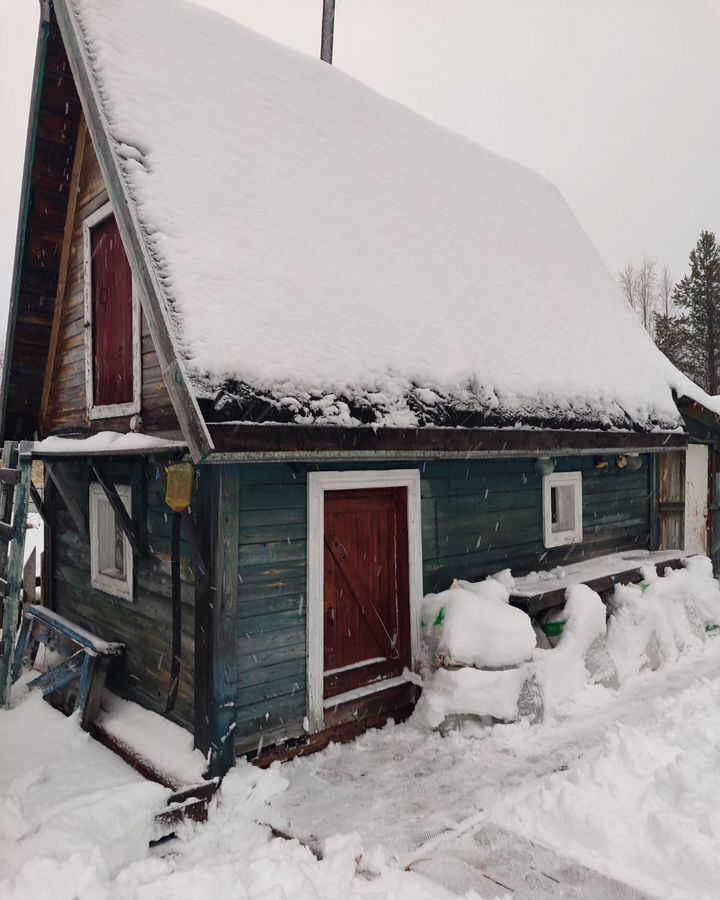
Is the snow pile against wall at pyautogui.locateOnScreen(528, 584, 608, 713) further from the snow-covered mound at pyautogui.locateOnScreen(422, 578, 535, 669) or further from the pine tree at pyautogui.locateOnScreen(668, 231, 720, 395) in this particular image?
the pine tree at pyautogui.locateOnScreen(668, 231, 720, 395)

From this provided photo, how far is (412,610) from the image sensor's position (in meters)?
6.26

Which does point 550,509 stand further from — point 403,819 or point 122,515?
point 122,515

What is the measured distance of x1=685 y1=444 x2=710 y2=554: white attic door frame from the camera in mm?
11961

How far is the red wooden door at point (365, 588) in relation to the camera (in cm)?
587

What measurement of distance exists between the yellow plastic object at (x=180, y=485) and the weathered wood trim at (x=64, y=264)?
3.79 metres

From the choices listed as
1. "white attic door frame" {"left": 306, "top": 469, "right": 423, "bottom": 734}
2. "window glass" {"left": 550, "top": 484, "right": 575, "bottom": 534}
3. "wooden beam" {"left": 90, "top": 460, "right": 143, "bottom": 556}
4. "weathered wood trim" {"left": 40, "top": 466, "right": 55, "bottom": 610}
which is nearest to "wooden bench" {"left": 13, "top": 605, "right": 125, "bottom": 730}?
"weathered wood trim" {"left": 40, "top": 466, "right": 55, "bottom": 610}

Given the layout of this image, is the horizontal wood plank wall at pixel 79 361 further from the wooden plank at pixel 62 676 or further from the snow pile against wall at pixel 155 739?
the snow pile against wall at pixel 155 739

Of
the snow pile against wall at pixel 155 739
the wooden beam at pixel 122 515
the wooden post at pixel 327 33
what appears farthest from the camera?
the wooden post at pixel 327 33

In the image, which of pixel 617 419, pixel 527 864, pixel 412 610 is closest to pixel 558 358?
pixel 617 419

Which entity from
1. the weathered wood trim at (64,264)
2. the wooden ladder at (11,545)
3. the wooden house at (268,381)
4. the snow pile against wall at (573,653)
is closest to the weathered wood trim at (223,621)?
the wooden house at (268,381)

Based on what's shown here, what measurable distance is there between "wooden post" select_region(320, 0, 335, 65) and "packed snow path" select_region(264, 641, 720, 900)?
11.4 metres

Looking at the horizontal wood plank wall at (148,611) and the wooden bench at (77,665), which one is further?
the wooden bench at (77,665)

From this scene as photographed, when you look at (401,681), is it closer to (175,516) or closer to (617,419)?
(175,516)

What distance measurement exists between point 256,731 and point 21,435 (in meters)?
4.96
